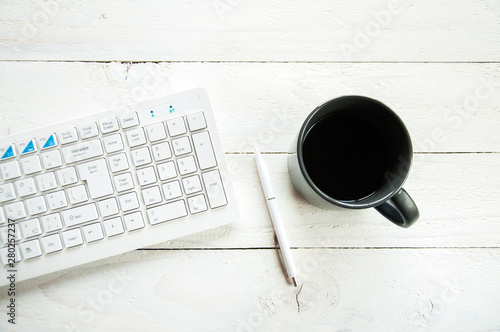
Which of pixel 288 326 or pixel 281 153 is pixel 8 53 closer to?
pixel 281 153

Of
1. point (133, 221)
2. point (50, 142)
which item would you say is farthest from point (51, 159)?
point (133, 221)

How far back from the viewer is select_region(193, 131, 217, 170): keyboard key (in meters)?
0.46

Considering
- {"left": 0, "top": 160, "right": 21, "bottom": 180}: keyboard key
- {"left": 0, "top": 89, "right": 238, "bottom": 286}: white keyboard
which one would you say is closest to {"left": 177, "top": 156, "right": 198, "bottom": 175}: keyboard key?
{"left": 0, "top": 89, "right": 238, "bottom": 286}: white keyboard

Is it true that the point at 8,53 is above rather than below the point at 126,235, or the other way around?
above

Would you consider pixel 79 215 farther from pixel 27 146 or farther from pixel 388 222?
pixel 388 222

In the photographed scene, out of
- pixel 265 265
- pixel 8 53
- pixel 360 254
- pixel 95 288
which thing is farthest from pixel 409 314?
pixel 8 53

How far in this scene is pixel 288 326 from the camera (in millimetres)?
513

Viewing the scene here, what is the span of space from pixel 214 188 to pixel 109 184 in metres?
0.14

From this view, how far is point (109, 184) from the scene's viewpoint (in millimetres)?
457

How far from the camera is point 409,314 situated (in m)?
0.52

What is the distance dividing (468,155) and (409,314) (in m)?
0.26

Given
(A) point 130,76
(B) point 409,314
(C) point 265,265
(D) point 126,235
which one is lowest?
(B) point 409,314

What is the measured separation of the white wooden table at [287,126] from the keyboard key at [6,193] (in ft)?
0.36

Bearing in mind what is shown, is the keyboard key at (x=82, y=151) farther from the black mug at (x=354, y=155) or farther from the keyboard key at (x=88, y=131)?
the black mug at (x=354, y=155)
